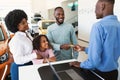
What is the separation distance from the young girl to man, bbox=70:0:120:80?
1.99 ft

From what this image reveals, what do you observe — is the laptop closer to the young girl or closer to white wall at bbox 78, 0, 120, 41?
the young girl

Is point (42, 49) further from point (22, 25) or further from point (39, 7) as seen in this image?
point (39, 7)

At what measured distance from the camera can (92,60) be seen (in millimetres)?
1207

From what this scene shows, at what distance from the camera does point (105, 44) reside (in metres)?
1.20

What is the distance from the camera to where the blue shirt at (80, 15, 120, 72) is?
118cm

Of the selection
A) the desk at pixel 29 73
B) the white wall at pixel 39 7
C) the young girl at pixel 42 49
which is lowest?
→ the desk at pixel 29 73

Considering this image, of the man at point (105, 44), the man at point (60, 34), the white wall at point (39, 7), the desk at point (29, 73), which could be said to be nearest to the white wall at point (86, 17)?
the man at point (60, 34)

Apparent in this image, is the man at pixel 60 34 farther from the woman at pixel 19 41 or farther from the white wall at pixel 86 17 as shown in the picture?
the woman at pixel 19 41

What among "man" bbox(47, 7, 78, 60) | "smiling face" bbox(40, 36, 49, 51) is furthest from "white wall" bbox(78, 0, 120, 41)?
"smiling face" bbox(40, 36, 49, 51)

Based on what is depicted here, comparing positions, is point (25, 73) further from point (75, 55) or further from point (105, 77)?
point (75, 55)

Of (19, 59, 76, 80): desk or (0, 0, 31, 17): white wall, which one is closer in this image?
(19, 59, 76, 80): desk

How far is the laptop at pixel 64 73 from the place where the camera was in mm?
1285

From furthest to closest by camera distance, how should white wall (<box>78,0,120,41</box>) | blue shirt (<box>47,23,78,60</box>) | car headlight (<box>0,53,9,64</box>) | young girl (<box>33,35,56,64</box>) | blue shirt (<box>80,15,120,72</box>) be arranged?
1. car headlight (<box>0,53,9,64</box>)
2. white wall (<box>78,0,120,41</box>)
3. blue shirt (<box>47,23,78,60</box>)
4. young girl (<box>33,35,56,64</box>)
5. blue shirt (<box>80,15,120,72</box>)

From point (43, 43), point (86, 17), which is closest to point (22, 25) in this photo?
point (43, 43)
